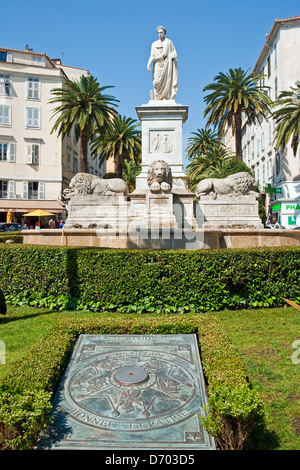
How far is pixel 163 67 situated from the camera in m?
14.9

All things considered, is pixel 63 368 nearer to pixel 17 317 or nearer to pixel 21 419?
pixel 21 419

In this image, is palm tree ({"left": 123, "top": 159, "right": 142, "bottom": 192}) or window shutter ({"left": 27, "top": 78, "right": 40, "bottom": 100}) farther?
palm tree ({"left": 123, "top": 159, "right": 142, "bottom": 192})

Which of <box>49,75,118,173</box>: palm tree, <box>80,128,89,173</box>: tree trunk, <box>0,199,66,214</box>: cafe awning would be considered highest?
<box>49,75,118,173</box>: palm tree

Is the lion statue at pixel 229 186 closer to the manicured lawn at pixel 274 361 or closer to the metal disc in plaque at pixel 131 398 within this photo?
the manicured lawn at pixel 274 361

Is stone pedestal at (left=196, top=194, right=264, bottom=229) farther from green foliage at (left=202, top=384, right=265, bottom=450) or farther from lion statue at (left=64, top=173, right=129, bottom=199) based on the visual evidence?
green foliage at (left=202, top=384, right=265, bottom=450)

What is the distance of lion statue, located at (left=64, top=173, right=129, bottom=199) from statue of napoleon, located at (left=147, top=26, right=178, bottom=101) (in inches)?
146

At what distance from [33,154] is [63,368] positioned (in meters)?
43.2

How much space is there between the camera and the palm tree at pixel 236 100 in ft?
103

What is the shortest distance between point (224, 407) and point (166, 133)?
12731 mm

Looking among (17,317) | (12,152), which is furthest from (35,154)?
(17,317)

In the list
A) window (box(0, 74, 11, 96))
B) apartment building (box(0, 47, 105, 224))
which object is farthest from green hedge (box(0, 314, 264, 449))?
window (box(0, 74, 11, 96))

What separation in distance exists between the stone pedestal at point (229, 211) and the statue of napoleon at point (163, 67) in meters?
4.36

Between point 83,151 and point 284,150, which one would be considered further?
point 284,150

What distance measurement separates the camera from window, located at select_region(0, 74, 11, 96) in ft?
142
